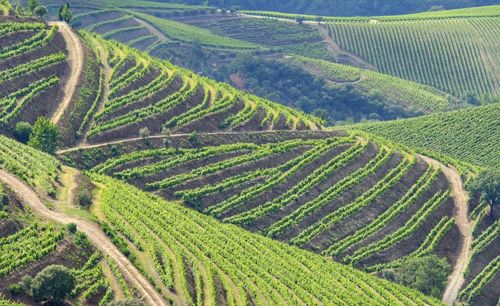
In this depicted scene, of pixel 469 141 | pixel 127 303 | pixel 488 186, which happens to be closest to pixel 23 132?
pixel 127 303

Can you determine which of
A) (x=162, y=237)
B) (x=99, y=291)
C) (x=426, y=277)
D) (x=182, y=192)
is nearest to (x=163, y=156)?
(x=182, y=192)

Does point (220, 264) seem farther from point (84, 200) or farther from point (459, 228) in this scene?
point (459, 228)

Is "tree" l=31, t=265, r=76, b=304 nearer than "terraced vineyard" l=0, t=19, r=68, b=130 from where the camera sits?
Yes

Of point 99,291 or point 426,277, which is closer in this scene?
point 99,291

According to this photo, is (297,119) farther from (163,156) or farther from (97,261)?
(97,261)

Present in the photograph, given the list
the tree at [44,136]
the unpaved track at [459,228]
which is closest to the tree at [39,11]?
the tree at [44,136]

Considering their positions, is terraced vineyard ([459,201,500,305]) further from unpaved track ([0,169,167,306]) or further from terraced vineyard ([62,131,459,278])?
unpaved track ([0,169,167,306])

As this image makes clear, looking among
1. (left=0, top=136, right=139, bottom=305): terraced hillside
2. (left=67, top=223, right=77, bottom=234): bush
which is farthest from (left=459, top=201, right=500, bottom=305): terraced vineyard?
(left=0, top=136, right=139, bottom=305): terraced hillside
